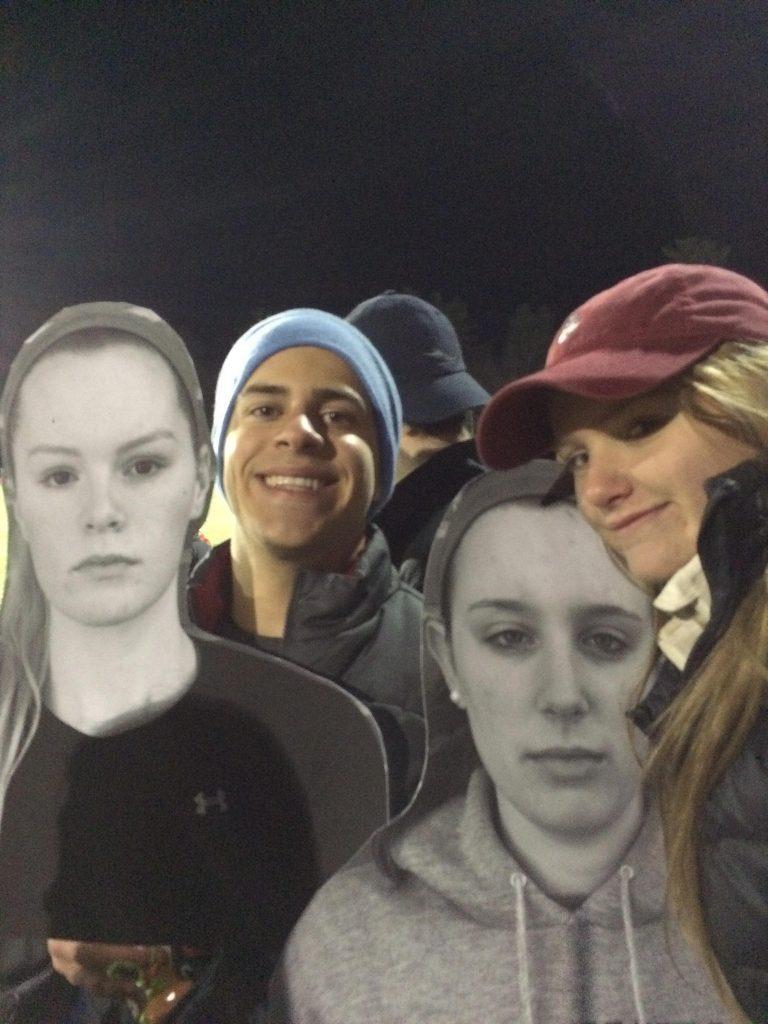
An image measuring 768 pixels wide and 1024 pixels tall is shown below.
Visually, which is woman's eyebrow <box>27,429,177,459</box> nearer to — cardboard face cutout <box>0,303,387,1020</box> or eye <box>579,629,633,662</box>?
cardboard face cutout <box>0,303,387,1020</box>

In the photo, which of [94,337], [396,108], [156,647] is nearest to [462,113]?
[396,108]

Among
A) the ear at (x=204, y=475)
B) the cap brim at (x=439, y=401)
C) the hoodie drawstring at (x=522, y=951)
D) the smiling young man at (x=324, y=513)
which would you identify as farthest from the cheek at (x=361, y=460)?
the hoodie drawstring at (x=522, y=951)

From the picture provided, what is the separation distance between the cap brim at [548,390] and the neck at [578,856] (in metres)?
0.62

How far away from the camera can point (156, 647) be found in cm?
176

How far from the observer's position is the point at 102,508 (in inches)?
67.6

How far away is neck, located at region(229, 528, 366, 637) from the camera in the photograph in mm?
1712

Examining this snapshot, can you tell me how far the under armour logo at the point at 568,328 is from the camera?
1.67 meters

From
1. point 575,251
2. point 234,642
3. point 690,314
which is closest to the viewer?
point 690,314

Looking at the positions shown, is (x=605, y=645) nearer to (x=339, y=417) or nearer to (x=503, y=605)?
(x=503, y=605)

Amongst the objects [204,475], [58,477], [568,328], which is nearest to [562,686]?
[568,328]

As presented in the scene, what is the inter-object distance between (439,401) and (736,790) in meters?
0.81

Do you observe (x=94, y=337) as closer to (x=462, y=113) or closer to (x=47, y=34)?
(x=47, y=34)

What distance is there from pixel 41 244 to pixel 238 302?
15.4 inches

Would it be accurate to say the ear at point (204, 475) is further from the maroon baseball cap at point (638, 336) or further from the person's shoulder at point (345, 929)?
the person's shoulder at point (345, 929)
